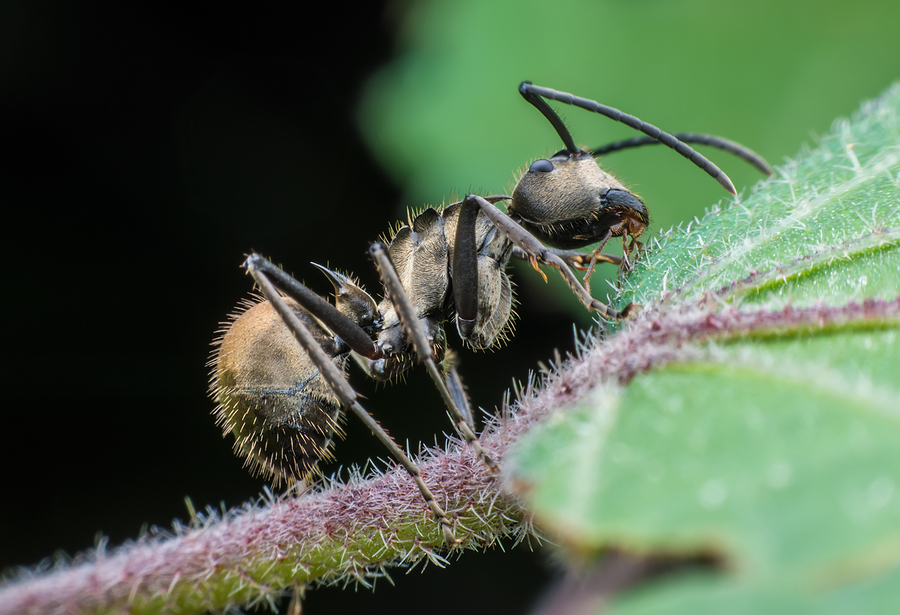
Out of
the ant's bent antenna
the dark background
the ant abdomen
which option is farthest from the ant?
the dark background

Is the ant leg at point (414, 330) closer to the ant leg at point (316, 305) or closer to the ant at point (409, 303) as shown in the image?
the ant at point (409, 303)

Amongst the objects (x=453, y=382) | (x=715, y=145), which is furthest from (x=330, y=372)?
(x=715, y=145)

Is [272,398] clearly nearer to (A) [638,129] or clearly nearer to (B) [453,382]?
(B) [453,382]

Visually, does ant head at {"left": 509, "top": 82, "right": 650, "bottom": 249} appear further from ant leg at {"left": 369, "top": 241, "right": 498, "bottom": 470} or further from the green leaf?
the green leaf

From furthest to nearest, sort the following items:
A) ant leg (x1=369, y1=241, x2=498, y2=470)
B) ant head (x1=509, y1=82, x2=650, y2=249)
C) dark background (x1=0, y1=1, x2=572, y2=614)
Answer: dark background (x1=0, y1=1, x2=572, y2=614) → ant head (x1=509, y1=82, x2=650, y2=249) → ant leg (x1=369, y1=241, x2=498, y2=470)


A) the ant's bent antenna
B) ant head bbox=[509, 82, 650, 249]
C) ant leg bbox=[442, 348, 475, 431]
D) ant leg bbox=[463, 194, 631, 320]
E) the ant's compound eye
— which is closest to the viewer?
ant leg bbox=[463, 194, 631, 320]

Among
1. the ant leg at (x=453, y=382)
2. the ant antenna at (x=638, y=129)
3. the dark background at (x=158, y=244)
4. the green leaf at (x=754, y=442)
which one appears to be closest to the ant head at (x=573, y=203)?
the ant antenna at (x=638, y=129)

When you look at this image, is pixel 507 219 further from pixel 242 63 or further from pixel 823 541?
pixel 242 63

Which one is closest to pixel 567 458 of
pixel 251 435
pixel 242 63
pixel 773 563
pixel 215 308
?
pixel 773 563
